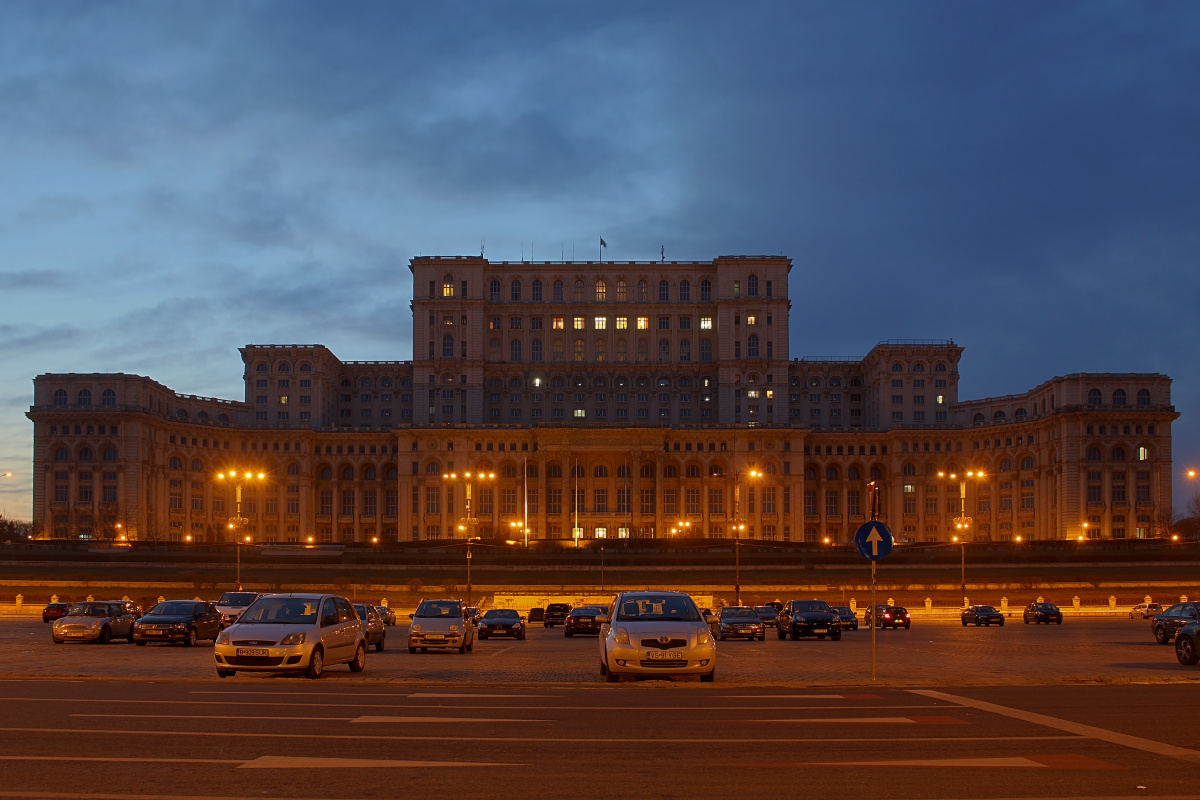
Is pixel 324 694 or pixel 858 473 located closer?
pixel 324 694

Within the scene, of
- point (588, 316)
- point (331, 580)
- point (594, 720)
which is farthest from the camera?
point (588, 316)

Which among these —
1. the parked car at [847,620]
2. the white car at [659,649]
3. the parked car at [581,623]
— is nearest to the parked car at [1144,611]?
the parked car at [847,620]

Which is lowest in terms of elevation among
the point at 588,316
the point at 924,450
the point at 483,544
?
the point at 483,544

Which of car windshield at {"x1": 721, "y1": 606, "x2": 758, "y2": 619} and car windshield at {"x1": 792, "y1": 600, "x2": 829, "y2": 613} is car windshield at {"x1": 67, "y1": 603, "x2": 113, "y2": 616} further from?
car windshield at {"x1": 792, "y1": 600, "x2": 829, "y2": 613}

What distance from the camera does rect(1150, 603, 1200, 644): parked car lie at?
127ft

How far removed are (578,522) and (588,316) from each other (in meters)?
29.6

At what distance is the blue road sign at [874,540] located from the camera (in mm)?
24172

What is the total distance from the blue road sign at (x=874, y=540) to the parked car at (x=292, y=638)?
11276mm

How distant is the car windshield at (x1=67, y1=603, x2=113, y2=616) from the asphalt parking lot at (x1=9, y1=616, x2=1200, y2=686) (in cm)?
137

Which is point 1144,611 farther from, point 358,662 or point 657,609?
point 358,662

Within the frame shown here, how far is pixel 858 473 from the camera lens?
157125 millimetres

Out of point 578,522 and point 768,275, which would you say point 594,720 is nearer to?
point 578,522

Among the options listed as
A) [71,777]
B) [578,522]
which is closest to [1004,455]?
[578,522]

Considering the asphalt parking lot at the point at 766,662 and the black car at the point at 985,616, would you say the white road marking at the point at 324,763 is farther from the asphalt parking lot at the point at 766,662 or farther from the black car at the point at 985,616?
the black car at the point at 985,616
